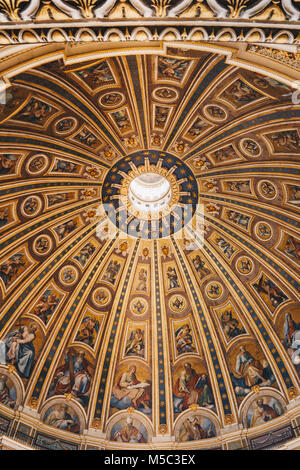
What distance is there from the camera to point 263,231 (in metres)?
17.6

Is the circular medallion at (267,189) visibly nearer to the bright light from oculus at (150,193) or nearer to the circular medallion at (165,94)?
the bright light from oculus at (150,193)

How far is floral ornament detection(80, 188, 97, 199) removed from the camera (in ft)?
60.3

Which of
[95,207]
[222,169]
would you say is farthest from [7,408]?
[222,169]

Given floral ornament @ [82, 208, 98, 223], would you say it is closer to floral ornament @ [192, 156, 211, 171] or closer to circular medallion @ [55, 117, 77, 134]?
circular medallion @ [55, 117, 77, 134]

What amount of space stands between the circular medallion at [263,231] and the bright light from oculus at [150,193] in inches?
169

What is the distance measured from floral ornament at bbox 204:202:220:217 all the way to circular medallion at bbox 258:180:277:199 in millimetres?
2257

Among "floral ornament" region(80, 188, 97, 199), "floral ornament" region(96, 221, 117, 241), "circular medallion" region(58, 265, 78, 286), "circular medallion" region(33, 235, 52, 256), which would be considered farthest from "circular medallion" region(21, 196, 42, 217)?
"floral ornament" region(96, 221, 117, 241)

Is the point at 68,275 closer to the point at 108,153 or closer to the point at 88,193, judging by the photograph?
the point at 88,193

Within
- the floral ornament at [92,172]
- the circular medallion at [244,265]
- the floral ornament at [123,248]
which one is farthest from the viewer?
the floral ornament at [123,248]

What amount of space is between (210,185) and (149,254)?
4.20 m

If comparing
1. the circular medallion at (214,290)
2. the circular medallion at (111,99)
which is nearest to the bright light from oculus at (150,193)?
the circular medallion at (214,290)

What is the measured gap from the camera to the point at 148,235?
20000 mm

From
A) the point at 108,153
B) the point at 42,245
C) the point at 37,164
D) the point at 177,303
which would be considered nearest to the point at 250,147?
the point at 108,153

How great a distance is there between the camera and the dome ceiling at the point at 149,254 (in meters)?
14.5
